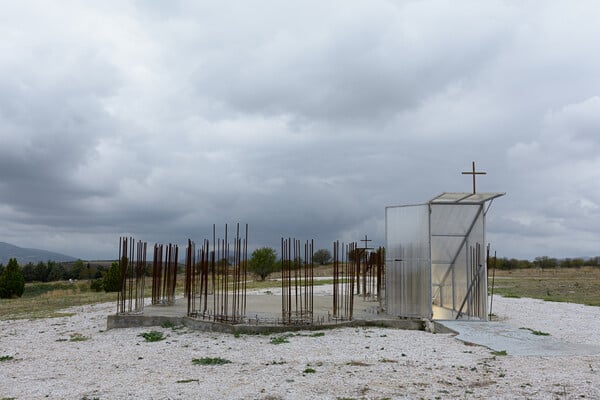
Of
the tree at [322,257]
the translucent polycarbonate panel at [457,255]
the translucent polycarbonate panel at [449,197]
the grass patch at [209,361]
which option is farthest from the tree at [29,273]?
the grass patch at [209,361]

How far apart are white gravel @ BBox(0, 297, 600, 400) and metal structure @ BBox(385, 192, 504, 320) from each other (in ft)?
5.05

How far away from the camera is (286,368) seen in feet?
27.7

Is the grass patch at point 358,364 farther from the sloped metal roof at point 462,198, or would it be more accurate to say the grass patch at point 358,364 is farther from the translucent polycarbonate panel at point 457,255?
the translucent polycarbonate panel at point 457,255

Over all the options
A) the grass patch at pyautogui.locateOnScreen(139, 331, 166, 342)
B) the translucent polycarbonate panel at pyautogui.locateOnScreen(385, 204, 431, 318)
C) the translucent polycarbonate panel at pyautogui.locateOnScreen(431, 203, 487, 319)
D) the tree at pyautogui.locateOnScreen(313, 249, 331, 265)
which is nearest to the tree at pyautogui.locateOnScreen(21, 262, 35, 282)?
the tree at pyautogui.locateOnScreen(313, 249, 331, 265)

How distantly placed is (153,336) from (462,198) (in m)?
8.73

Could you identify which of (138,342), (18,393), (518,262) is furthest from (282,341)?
(518,262)

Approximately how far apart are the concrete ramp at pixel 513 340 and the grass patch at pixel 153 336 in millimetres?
6839

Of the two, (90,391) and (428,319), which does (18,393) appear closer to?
(90,391)

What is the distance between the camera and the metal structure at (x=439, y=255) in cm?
1337

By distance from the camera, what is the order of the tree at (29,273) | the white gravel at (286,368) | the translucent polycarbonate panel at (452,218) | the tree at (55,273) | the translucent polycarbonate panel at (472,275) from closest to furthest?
1. the white gravel at (286,368)
2. the translucent polycarbonate panel at (472,275)
3. the translucent polycarbonate panel at (452,218)
4. the tree at (29,273)
5. the tree at (55,273)

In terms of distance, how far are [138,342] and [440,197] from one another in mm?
8475

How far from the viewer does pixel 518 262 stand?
75062 mm

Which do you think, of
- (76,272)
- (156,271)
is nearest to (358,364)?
(156,271)

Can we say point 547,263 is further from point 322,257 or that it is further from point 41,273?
point 41,273
